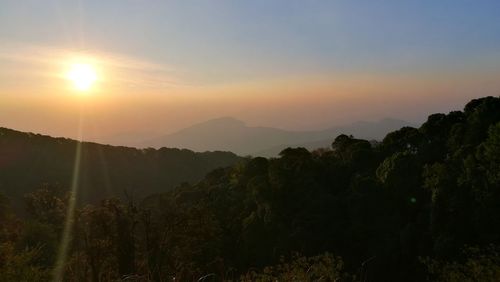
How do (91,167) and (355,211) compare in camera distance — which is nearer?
(355,211)

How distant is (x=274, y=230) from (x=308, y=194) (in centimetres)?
307

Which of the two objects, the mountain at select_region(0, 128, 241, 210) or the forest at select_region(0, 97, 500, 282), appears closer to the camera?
the forest at select_region(0, 97, 500, 282)

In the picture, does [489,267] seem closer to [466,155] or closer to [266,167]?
[466,155]

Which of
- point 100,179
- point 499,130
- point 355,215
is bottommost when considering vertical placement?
point 100,179

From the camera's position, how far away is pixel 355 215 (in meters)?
26.8

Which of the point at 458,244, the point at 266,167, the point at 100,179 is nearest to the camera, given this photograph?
the point at 458,244

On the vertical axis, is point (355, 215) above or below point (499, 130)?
below

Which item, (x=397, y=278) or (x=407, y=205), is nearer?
(x=397, y=278)

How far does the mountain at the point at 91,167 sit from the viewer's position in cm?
7106

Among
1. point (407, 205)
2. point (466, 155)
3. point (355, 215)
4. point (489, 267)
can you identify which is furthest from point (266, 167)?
point (489, 267)

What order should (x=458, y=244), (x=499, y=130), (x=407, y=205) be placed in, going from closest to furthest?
(x=499, y=130) → (x=458, y=244) → (x=407, y=205)

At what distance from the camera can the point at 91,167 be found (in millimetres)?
83500

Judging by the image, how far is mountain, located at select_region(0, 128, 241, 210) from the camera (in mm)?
71062

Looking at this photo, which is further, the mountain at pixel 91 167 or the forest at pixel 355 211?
the mountain at pixel 91 167
